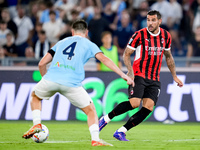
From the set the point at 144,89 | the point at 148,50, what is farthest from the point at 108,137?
the point at 148,50

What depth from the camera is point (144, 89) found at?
8289 mm

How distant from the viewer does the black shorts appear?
816cm

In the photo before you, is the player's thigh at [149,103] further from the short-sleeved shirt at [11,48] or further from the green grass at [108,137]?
the short-sleeved shirt at [11,48]

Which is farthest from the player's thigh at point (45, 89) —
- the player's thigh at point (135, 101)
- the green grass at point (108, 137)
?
the player's thigh at point (135, 101)

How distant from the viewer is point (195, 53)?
46.0 ft

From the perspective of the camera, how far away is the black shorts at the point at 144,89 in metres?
8.16

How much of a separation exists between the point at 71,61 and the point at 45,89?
553 mm

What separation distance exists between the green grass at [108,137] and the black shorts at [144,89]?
75 centimetres

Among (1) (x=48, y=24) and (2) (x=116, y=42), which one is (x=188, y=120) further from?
(1) (x=48, y=24)

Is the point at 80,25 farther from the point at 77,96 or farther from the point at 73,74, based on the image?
the point at 77,96

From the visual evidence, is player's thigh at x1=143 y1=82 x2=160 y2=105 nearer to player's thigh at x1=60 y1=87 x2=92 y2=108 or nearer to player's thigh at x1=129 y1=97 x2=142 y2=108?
player's thigh at x1=129 y1=97 x2=142 y2=108

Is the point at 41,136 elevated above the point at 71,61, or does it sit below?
below

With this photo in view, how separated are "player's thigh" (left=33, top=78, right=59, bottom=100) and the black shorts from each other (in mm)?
1780

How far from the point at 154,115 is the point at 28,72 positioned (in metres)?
3.32
